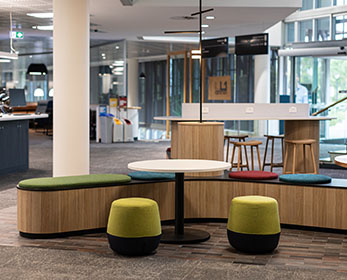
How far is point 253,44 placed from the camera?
14.3 meters

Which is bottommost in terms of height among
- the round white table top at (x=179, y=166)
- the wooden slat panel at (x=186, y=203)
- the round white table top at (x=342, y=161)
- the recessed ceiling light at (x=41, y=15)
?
the wooden slat panel at (x=186, y=203)

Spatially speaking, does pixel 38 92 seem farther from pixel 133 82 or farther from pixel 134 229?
pixel 134 229

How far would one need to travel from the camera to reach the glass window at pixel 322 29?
18156mm

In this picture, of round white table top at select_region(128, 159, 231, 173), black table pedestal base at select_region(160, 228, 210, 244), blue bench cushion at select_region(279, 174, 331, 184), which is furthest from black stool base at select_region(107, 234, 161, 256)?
blue bench cushion at select_region(279, 174, 331, 184)

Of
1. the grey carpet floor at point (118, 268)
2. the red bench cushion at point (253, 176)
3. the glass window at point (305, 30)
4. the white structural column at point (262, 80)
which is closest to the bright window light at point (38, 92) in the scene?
the white structural column at point (262, 80)

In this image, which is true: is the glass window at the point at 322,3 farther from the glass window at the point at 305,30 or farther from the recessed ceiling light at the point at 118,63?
the recessed ceiling light at the point at 118,63

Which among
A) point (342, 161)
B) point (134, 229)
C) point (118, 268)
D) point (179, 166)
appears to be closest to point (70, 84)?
point (179, 166)

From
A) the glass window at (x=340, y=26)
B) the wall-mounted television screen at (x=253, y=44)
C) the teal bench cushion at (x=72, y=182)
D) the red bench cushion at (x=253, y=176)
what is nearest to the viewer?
the teal bench cushion at (x=72, y=182)

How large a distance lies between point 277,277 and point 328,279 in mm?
383

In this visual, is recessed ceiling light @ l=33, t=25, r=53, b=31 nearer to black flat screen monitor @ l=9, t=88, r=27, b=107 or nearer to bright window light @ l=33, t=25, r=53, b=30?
bright window light @ l=33, t=25, r=53, b=30

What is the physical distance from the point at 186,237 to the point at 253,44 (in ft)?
30.8

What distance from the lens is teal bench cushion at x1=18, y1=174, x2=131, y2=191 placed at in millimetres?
5719

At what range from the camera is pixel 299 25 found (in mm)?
19203

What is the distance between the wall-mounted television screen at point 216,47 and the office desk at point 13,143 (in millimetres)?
5838
